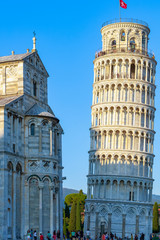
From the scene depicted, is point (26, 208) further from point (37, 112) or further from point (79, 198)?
point (79, 198)

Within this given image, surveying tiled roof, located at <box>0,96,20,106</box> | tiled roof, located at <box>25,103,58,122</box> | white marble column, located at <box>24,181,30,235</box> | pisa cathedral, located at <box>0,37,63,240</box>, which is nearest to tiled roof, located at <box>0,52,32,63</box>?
pisa cathedral, located at <box>0,37,63,240</box>

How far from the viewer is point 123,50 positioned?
295 feet

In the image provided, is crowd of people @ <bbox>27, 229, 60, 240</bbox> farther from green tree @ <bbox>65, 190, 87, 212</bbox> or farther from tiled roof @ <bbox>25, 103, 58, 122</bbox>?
green tree @ <bbox>65, 190, 87, 212</bbox>

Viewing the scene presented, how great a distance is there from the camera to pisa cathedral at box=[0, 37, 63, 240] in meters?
50.8

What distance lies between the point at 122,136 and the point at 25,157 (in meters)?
34.3

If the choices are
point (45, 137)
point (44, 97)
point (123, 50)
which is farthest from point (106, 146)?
point (45, 137)

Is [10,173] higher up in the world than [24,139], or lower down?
lower down

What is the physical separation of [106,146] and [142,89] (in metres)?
11.4

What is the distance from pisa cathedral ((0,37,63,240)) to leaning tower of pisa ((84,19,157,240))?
87.4 feet

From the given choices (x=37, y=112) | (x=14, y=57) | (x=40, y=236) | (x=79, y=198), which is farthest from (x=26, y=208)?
(x=79, y=198)

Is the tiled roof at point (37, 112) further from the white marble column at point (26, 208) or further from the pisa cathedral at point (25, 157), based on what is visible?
the white marble column at point (26, 208)

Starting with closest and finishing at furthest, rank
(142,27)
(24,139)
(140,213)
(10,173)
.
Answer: (10,173)
(24,139)
(140,213)
(142,27)

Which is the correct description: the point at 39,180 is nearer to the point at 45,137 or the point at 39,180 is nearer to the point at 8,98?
the point at 45,137

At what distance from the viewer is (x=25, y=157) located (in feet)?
179
